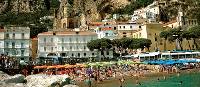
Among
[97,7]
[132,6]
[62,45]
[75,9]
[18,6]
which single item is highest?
[18,6]

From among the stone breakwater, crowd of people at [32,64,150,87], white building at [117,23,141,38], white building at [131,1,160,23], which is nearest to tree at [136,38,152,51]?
white building at [117,23,141,38]

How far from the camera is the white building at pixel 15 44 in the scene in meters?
81.2

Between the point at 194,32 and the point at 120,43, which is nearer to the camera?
the point at 194,32

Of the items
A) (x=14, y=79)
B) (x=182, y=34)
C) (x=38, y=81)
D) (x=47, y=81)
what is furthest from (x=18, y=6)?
(x=47, y=81)

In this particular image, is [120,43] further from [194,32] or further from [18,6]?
[18,6]

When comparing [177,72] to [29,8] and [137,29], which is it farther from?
[29,8]

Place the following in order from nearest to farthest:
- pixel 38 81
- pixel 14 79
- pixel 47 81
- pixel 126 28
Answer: pixel 47 81 < pixel 38 81 < pixel 14 79 < pixel 126 28

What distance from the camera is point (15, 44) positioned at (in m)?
81.4

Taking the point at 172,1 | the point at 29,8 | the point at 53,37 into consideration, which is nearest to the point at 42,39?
the point at 53,37

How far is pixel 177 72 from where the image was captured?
62188mm

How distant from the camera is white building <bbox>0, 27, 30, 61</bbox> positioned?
81.2 meters

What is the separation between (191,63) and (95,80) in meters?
19.8

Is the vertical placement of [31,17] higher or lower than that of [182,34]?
higher

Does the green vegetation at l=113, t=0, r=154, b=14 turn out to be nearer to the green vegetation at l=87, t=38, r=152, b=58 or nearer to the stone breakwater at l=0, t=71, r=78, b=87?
the green vegetation at l=87, t=38, r=152, b=58
